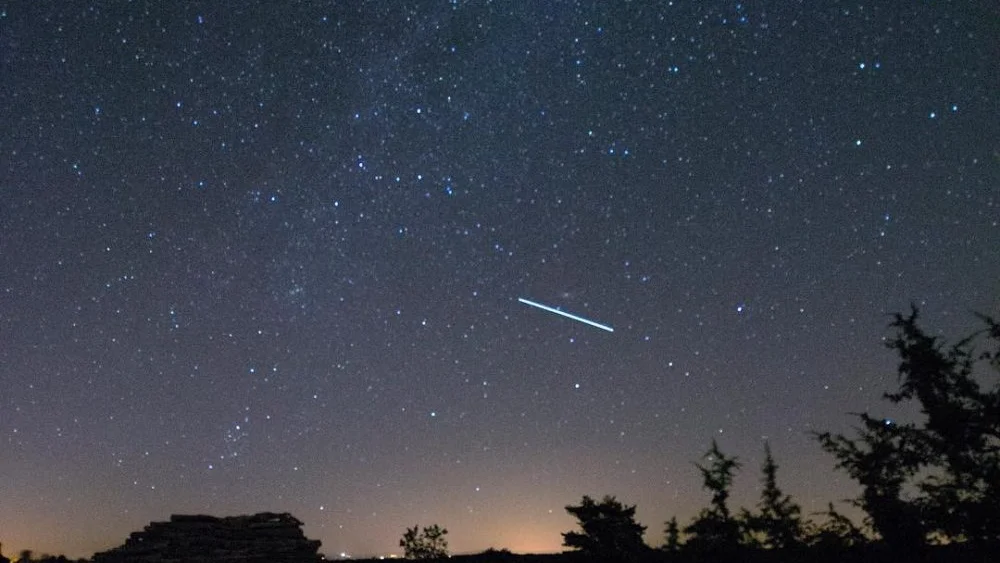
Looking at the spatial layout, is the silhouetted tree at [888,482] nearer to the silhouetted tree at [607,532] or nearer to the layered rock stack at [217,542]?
the silhouetted tree at [607,532]

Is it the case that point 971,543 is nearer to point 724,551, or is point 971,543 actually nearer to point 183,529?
point 724,551

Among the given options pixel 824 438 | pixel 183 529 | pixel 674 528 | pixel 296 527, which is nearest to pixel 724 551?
pixel 674 528

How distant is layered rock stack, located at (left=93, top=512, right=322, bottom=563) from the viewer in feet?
56.0

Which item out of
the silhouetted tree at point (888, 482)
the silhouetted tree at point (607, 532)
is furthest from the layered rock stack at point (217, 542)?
the silhouetted tree at point (888, 482)

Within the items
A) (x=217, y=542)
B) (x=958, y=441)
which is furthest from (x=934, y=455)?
(x=217, y=542)

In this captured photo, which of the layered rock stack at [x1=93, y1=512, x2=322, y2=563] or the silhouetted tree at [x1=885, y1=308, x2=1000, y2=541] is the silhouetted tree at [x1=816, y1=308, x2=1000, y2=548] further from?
the layered rock stack at [x1=93, y1=512, x2=322, y2=563]

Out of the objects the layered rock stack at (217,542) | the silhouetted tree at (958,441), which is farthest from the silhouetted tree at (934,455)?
the layered rock stack at (217,542)

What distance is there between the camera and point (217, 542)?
17359 millimetres

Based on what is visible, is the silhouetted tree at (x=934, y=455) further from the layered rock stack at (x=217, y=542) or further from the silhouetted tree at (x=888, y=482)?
the layered rock stack at (x=217, y=542)

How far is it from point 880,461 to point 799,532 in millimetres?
5621

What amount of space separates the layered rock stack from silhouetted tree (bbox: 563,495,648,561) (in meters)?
6.89

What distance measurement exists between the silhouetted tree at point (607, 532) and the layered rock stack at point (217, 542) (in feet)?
22.6

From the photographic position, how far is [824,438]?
16.0m

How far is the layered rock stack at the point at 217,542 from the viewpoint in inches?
672
